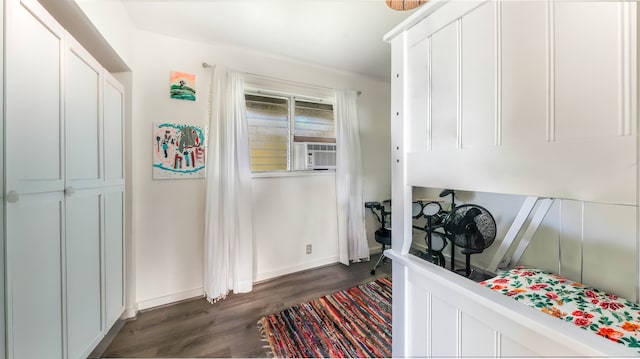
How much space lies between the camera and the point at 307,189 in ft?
9.10

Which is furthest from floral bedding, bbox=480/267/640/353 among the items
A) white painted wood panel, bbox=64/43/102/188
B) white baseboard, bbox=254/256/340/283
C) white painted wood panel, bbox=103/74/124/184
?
white painted wood panel, bbox=103/74/124/184

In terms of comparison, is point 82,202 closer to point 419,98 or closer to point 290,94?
point 419,98

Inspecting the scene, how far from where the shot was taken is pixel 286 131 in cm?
267

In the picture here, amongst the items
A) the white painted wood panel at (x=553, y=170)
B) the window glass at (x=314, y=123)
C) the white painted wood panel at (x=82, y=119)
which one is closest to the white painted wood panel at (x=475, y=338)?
the white painted wood panel at (x=553, y=170)

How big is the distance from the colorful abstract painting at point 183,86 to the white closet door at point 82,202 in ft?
2.22

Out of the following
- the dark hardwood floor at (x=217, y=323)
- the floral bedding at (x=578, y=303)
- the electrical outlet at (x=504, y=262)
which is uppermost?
the floral bedding at (x=578, y=303)

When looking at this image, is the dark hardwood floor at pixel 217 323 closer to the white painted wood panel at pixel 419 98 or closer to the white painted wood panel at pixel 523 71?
the white painted wood panel at pixel 419 98

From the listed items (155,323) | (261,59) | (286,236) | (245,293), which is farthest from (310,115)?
(155,323)

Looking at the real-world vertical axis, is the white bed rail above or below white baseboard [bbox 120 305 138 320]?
above

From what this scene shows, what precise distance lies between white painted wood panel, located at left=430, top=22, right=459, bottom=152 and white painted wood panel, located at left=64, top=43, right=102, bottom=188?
174 centimetres

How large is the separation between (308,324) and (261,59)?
2.64 meters

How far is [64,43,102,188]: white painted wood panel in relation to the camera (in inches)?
45.6

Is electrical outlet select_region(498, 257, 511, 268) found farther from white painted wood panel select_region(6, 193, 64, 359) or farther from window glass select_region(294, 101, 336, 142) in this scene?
white painted wood panel select_region(6, 193, 64, 359)

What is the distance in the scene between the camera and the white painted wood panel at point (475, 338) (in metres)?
0.68
